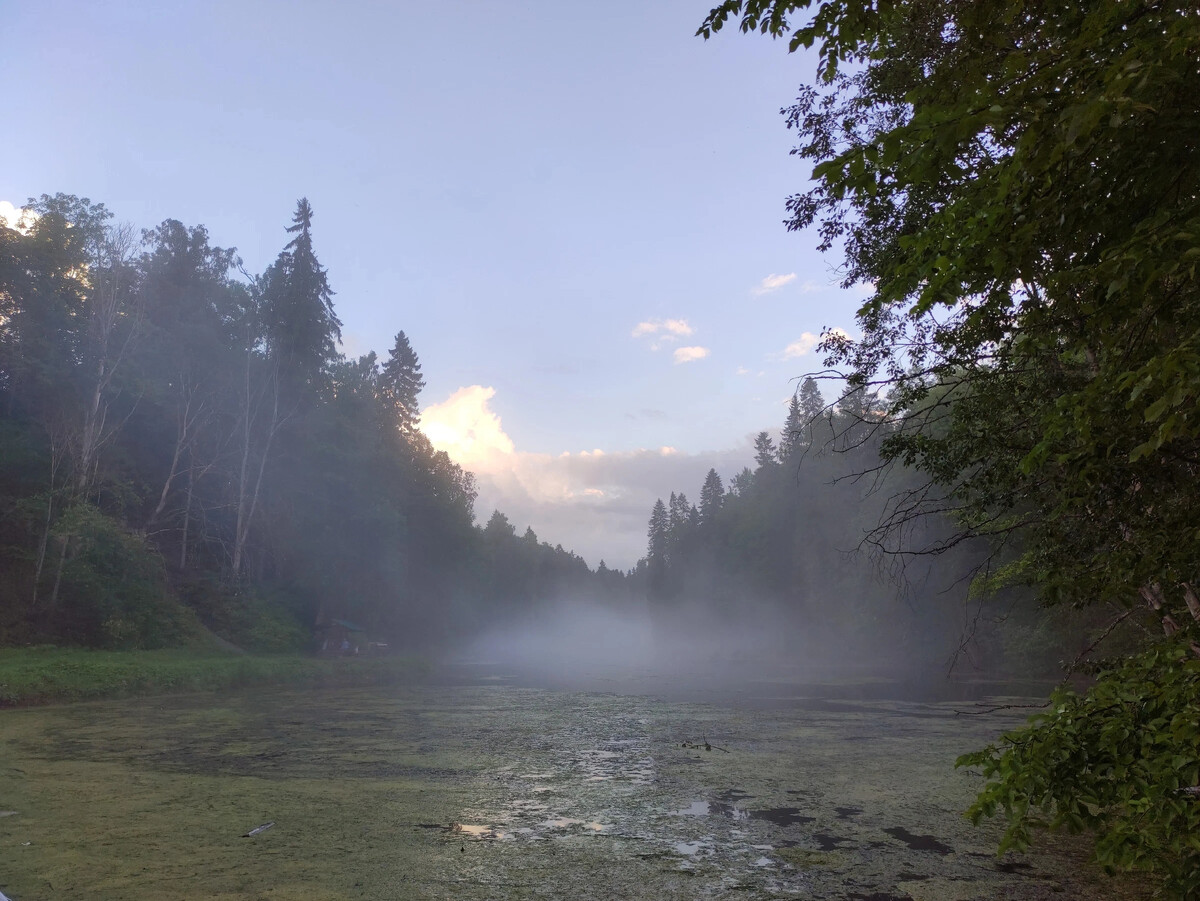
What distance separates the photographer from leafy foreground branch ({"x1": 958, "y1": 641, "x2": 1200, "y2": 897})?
295 cm

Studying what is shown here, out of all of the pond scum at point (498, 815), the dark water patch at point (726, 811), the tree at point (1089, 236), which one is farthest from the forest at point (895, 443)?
the dark water patch at point (726, 811)

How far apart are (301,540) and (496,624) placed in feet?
140

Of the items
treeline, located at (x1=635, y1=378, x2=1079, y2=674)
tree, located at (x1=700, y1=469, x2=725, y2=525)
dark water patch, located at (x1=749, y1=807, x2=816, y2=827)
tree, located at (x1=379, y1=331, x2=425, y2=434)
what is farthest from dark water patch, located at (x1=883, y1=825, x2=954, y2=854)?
tree, located at (x1=700, y1=469, x2=725, y2=525)

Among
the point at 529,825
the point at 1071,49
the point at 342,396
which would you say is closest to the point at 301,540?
the point at 342,396

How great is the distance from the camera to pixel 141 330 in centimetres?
2905

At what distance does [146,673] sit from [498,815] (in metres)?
15.9

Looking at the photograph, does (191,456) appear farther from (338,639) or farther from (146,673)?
(146,673)

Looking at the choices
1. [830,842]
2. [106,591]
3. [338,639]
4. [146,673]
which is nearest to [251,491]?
[338,639]

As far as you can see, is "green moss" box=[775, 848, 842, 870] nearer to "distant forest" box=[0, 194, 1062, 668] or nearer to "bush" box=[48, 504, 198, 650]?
"distant forest" box=[0, 194, 1062, 668]

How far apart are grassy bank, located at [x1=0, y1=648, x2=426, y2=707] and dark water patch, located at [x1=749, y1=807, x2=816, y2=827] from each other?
598 inches

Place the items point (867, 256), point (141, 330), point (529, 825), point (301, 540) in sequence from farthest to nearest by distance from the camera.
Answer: point (301, 540) < point (141, 330) < point (867, 256) < point (529, 825)

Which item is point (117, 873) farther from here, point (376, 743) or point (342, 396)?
point (342, 396)

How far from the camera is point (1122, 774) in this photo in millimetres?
3082

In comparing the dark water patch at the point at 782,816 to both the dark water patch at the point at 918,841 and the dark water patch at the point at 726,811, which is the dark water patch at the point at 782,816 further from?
the dark water patch at the point at 918,841
